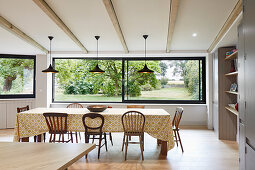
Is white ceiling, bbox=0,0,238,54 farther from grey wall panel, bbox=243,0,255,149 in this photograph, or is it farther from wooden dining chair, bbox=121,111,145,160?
wooden dining chair, bbox=121,111,145,160

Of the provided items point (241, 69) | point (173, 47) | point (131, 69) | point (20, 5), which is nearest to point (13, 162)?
point (241, 69)

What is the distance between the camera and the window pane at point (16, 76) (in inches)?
251

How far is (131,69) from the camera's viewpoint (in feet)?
22.1

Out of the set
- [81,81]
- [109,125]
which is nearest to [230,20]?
[109,125]

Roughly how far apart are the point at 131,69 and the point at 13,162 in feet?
19.0

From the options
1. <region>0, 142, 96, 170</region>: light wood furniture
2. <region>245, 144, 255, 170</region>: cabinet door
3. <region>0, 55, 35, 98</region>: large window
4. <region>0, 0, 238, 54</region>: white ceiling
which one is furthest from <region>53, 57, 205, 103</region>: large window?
<region>0, 142, 96, 170</region>: light wood furniture

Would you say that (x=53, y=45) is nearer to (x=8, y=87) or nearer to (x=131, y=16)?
(x=8, y=87)

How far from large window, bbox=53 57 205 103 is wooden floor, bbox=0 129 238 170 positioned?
2148 millimetres

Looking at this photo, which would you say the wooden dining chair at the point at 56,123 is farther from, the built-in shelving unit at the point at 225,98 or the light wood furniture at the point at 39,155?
the built-in shelving unit at the point at 225,98

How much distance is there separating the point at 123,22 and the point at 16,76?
438 cm

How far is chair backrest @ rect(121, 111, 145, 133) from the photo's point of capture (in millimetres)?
3573

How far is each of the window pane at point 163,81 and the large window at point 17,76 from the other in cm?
318

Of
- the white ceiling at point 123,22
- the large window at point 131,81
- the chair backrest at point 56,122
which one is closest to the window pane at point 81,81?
the large window at point 131,81

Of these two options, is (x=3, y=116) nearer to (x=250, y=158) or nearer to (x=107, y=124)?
(x=107, y=124)
